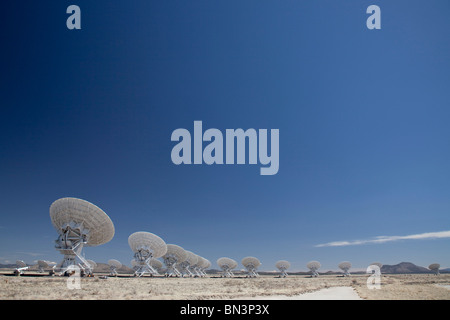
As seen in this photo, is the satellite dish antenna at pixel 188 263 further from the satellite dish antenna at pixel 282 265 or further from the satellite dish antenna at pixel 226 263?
the satellite dish antenna at pixel 282 265

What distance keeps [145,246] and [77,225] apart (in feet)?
71.2

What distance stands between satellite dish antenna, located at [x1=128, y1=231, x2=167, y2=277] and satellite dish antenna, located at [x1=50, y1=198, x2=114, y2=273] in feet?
51.9

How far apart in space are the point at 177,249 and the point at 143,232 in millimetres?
22241

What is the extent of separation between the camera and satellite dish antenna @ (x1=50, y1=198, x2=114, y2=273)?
39.3 meters

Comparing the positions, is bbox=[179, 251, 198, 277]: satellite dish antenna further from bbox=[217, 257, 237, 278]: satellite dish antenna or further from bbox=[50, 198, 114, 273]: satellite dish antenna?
bbox=[50, 198, 114, 273]: satellite dish antenna

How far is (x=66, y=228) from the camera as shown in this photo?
4081 centimetres

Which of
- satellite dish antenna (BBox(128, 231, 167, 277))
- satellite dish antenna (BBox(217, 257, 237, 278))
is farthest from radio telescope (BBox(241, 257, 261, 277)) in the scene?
satellite dish antenna (BBox(128, 231, 167, 277))

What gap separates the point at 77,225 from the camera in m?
40.7

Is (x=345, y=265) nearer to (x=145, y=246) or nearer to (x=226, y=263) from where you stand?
(x=226, y=263)

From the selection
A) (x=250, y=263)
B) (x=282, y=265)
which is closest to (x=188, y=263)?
(x=250, y=263)

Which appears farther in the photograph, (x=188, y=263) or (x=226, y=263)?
(x=226, y=263)

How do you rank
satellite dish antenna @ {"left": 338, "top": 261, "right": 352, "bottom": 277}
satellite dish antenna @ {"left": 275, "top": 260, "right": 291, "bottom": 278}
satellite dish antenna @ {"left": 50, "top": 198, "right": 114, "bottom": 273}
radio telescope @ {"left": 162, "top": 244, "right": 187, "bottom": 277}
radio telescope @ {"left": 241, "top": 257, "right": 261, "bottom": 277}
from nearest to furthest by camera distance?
satellite dish antenna @ {"left": 50, "top": 198, "right": 114, "bottom": 273} < radio telescope @ {"left": 162, "top": 244, "right": 187, "bottom": 277} < radio telescope @ {"left": 241, "top": 257, "right": 261, "bottom": 277} < satellite dish antenna @ {"left": 275, "top": 260, "right": 291, "bottom": 278} < satellite dish antenna @ {"left": 338, "top": 261, "right": 352, "bottom": 277}
